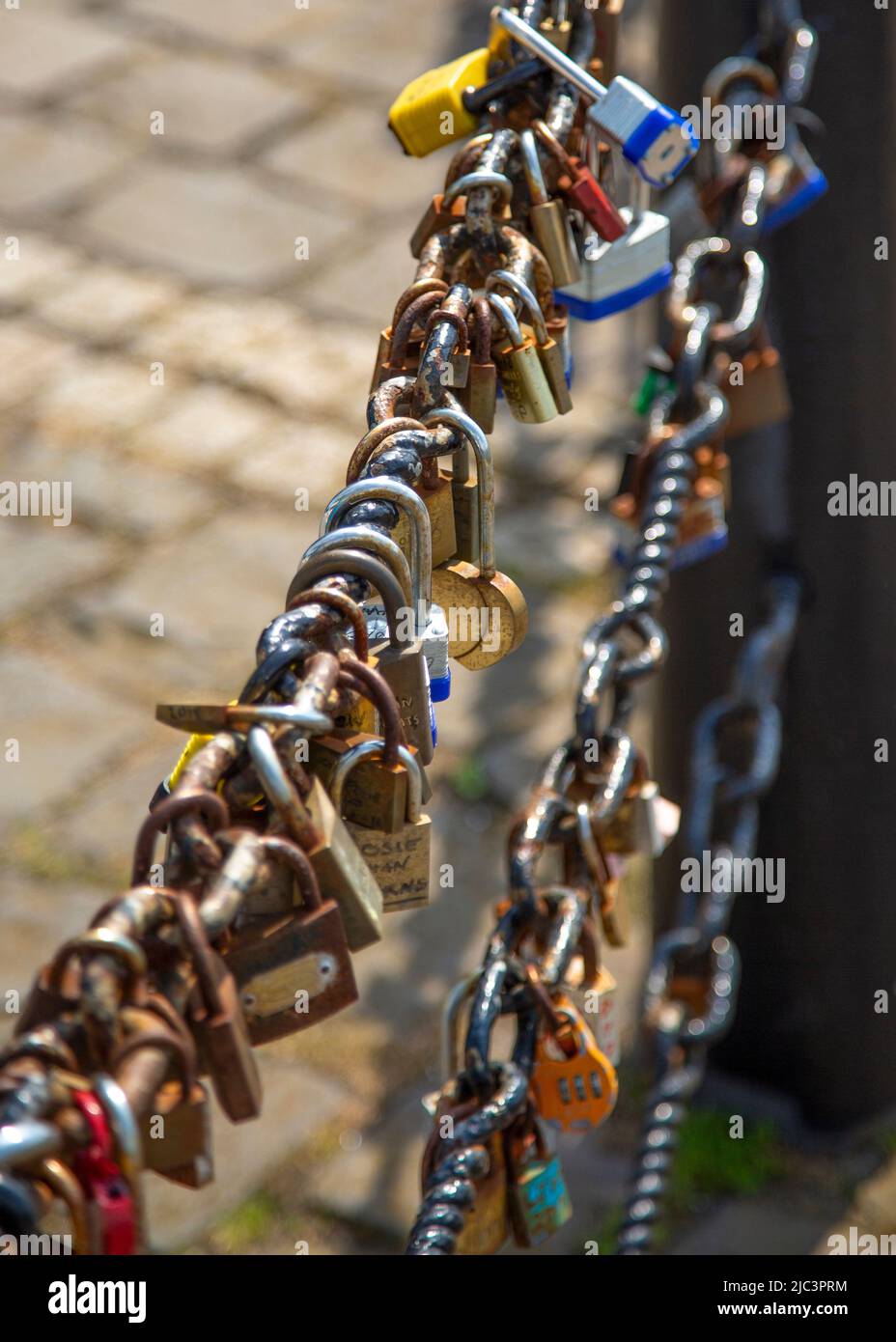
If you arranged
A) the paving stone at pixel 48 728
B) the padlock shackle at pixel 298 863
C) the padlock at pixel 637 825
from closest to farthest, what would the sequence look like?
the padlock shackle at pixel 298 863
the padlock at pixel 637 825
the paving stone at pixel 48 728

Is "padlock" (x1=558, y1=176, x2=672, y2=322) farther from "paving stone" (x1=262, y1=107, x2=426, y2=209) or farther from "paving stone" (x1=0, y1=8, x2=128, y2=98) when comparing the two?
"paving stone" (x1=0, y1=8, x2=128, y2=98)

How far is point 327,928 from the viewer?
762 mm

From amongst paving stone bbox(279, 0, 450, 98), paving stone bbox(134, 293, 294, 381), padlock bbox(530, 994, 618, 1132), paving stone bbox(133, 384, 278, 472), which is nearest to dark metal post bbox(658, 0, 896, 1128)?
padlock bbox(530, 994, 618, 1132)

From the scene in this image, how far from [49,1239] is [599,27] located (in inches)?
39.3

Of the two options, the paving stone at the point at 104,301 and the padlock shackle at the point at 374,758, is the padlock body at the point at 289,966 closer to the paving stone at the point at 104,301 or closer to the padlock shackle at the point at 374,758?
the padlock shackle at the point at 374,758

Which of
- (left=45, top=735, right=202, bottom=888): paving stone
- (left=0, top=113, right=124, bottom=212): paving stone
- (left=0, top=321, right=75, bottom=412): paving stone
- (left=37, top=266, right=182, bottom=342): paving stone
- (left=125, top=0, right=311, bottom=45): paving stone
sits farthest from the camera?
(left=125, top=0, right=311, bottom=45): paving stone

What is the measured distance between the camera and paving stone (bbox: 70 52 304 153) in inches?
180

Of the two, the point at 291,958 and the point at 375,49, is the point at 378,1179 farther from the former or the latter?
the point at 375,49

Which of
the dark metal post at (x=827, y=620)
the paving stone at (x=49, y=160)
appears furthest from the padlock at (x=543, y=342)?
the paving stone at (x=49, y=160)

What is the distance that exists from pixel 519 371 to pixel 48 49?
4319 mm

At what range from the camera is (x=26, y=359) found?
3.90 m

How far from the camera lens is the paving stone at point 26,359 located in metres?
3.82

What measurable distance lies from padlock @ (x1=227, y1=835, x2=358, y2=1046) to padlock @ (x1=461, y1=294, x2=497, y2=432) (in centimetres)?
30

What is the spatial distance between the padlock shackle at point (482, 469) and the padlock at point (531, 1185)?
0.37m
